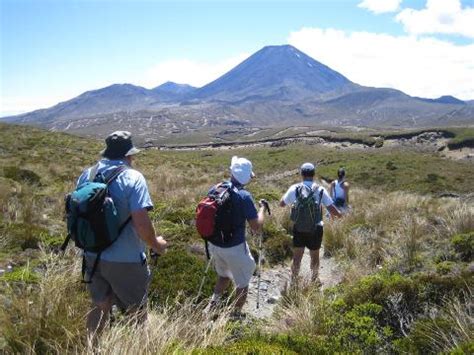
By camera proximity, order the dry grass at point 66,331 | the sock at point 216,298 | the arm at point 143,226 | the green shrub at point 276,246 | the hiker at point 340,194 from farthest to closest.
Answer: the hiker at point 340,194
the green shrub at point 276,246
the sock at point 216,298
the arm at point 143,226
the dry grass at point 66,331

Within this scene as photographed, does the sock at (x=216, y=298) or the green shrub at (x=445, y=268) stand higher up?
the green shrub at (x=445, y=268)

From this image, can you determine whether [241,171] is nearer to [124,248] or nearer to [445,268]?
[124,248]

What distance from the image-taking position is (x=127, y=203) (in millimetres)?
4148

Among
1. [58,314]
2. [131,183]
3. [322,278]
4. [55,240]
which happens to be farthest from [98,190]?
[322,278]

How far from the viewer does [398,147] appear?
6475 centimetres

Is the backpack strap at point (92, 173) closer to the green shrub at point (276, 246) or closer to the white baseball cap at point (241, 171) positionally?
the white baseball cap at point (241, 171)

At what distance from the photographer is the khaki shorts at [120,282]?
4.27 metres

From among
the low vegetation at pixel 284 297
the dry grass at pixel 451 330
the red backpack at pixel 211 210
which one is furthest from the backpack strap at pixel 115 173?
the dry grass at pixel 451 330

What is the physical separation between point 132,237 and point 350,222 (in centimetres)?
778

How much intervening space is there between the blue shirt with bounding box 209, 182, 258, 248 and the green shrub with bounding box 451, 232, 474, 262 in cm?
332

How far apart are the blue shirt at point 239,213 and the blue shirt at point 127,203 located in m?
1.35

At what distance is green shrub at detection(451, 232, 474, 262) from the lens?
22.6ft

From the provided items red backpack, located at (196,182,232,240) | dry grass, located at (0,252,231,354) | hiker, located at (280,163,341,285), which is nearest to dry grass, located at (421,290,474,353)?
dry grass, located at (0,252,231,354)

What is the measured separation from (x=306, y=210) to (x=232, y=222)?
81.4 inches
